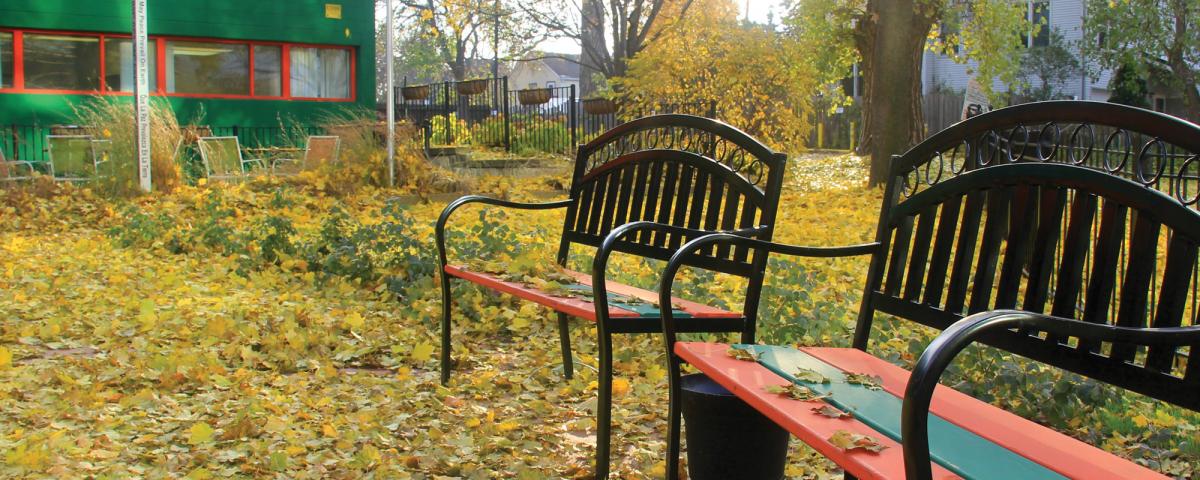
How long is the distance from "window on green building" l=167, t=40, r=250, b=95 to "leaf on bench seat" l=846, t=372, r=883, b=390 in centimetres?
1839

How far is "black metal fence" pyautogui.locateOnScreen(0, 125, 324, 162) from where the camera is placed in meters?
16.5

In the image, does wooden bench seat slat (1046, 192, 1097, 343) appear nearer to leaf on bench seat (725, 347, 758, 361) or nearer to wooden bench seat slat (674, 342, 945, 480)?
wooden bench seat slat (674, 342, 945, 480)

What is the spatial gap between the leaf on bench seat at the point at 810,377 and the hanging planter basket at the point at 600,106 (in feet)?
47.8

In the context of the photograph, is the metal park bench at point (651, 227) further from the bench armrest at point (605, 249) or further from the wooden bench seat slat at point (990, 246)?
the wooden bench seat slat at point (990, 246)

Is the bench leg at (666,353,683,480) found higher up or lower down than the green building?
lower down

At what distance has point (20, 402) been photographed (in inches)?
150

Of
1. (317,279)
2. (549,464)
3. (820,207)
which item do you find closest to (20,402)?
(549,464)

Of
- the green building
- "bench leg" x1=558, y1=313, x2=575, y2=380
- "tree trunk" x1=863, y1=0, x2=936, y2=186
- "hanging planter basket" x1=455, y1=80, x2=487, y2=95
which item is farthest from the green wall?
"bench leg" x1=558, y1=313, x2=575, y2=380

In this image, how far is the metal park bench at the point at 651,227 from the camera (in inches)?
122

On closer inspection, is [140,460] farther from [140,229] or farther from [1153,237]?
[140,229]

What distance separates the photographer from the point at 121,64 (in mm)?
18594

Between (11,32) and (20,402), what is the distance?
16.1 metres

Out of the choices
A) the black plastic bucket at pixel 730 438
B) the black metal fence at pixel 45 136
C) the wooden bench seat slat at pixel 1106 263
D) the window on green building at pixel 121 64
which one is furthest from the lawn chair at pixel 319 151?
the wooden bench seat slat at pixel 1106 263

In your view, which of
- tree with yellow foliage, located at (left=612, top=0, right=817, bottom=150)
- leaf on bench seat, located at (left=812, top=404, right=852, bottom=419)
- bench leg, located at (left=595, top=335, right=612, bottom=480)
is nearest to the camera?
leaf on bench seat, located at (left=812, top=404, right=852, bottom=419)
